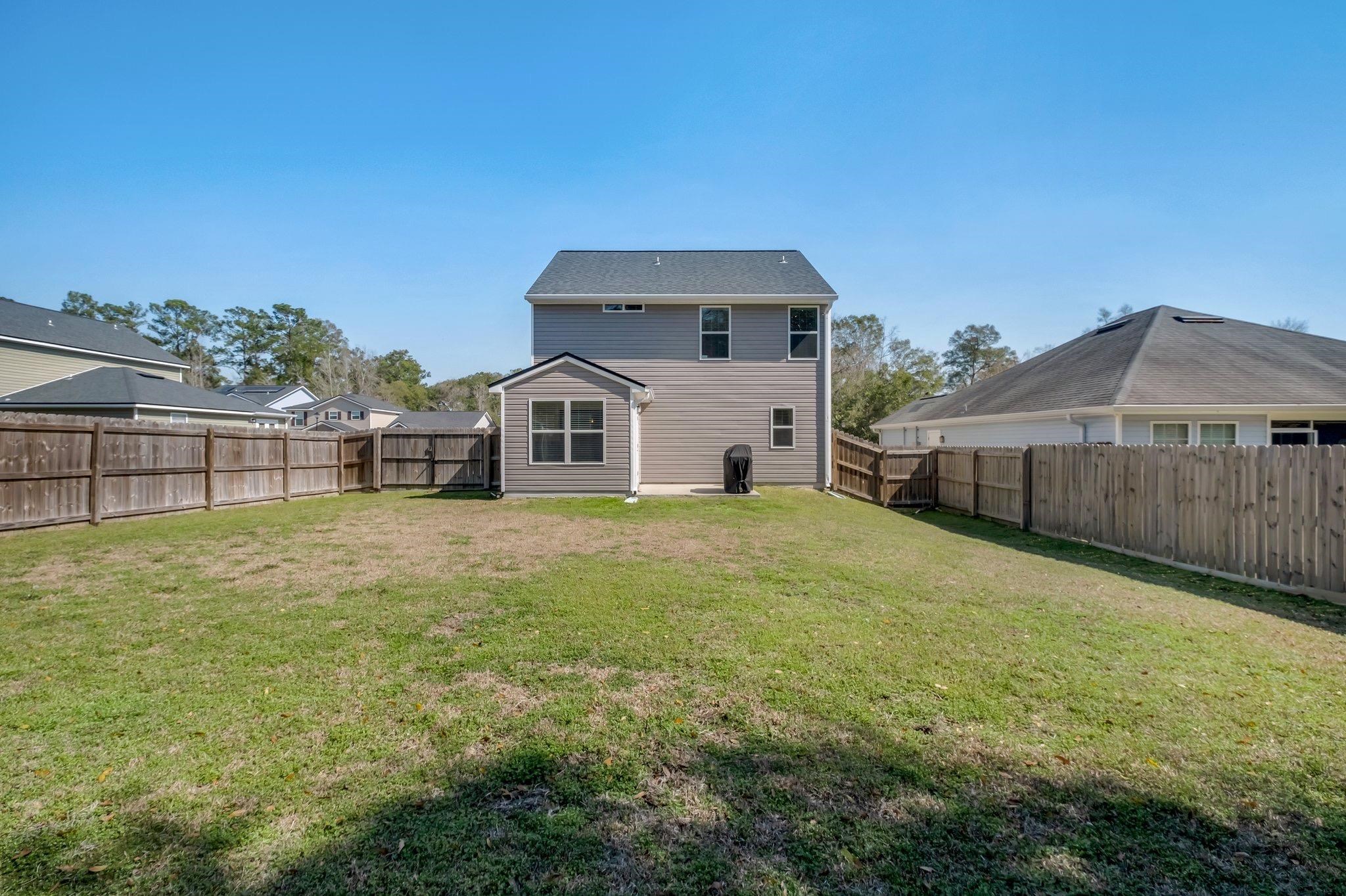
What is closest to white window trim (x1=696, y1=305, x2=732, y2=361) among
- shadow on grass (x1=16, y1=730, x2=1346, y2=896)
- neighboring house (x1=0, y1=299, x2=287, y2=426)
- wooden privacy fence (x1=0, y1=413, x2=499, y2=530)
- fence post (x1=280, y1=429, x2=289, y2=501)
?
wooden privacy fence (x1=0, y1=413, x2=499, y2=530)

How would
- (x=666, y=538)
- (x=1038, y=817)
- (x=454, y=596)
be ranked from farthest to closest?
(x=666, y=538)
(x=454, y=596)
(x=1038, y=817)

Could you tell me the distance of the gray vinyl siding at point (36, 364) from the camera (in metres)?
19.0

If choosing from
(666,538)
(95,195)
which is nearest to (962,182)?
(666,538)

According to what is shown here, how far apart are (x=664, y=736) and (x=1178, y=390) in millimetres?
16045

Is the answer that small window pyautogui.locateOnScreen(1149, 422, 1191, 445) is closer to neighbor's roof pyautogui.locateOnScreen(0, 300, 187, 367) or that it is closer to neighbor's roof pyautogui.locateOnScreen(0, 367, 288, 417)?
neighbor's roof pyautogui.locateOnScreen(0, 367, 288, 417)

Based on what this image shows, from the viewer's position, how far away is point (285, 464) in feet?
44.8

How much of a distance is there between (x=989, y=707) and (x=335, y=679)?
401 centimetres

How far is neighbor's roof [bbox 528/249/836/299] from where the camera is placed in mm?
15977

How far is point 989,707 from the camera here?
10.4 feet

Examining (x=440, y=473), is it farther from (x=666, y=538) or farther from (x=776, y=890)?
(x=776, y=890)

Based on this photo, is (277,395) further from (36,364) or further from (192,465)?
(192,465)

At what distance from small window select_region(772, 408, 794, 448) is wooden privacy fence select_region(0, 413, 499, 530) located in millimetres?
8124

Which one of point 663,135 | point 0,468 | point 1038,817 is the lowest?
point 1038,817

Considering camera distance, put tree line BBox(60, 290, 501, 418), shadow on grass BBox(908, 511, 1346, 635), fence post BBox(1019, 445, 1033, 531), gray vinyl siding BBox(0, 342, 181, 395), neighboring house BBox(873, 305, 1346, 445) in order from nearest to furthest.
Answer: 1. shadow on grass BBox(908, 511, 1346, 635)
2. fence post BBox(1019, 445, 1033, 531)
3. neighboring house BBox(873, 305, 1346, 445)
4. gray vinyl siding BBox(0, 342, 181, 395)
5. tree line BBox(60, 290, 501, 418)
